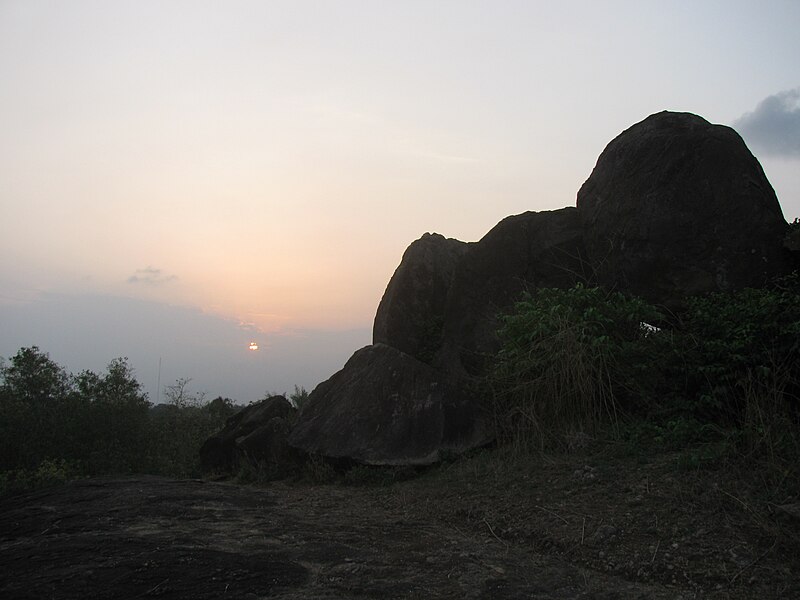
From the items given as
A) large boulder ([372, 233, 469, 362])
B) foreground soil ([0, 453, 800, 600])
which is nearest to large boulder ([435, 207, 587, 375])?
large boulder ([372, 233, 469, 362])

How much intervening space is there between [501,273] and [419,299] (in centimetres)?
174

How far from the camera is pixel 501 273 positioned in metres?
9.12

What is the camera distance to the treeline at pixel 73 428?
310 inches

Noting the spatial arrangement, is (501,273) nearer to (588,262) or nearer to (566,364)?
(588,262)

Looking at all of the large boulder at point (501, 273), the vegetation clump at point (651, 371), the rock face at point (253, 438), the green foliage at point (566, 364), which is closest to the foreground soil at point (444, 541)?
the vegetation clump at point (651, 371)

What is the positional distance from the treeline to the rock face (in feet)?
1.94

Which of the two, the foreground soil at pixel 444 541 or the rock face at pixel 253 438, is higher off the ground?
the rock face at pixel 253 438

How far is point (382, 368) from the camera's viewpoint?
26.8ft

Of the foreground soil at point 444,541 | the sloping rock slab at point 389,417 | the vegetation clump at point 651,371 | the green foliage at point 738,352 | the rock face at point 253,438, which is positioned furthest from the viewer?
the rock face at point 253,438

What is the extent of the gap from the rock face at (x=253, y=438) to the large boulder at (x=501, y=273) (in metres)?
2.58

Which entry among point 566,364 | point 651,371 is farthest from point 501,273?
point 651,371

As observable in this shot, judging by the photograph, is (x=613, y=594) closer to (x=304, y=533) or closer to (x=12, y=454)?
(x=304, y=533)

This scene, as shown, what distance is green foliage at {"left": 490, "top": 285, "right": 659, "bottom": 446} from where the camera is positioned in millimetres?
6461

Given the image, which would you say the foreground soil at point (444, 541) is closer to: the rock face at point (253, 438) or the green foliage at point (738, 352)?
the green foliage at point (738, 352)
